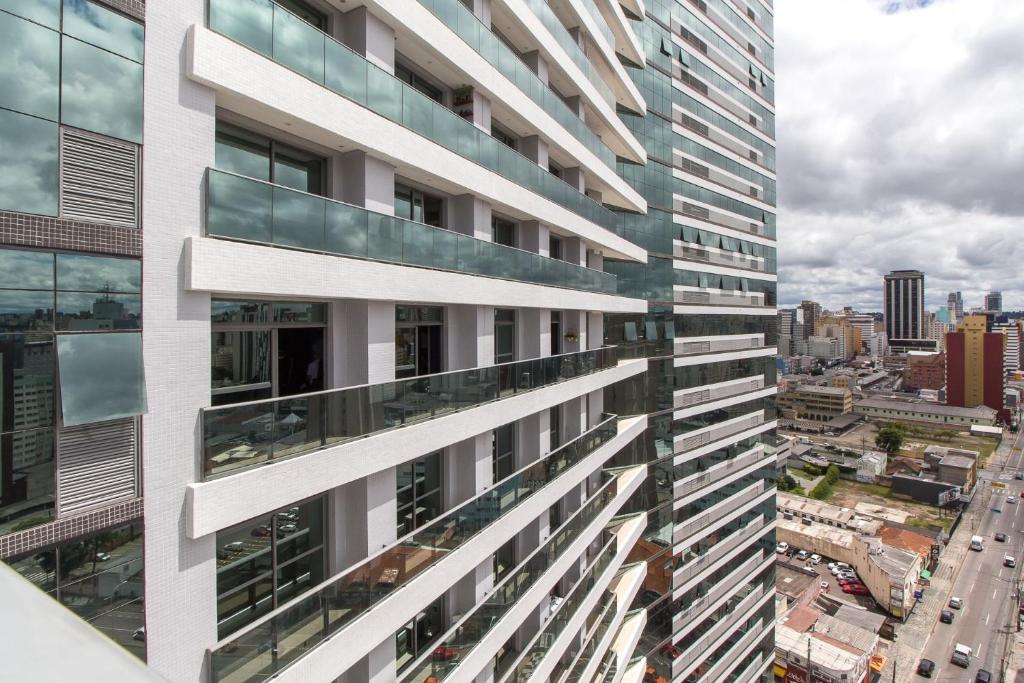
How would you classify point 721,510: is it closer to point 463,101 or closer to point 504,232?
point 504,232

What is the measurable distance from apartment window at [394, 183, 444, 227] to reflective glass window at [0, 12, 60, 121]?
237 inches

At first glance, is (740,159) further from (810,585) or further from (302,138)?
(810,585)

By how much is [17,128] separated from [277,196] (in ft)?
9.06

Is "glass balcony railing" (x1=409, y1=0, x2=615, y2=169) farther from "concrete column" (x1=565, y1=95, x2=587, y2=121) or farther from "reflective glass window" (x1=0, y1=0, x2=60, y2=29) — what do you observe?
"reflective glass window" (x1=0, y1=0, x2=60, y2=29)

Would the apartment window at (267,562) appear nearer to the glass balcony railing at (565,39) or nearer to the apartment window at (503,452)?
the apartment window at (503,452)

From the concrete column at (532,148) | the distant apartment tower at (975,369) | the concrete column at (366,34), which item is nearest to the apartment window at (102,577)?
the concrete column at (366,34)

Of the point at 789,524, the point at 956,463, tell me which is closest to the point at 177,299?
the point at 789,524

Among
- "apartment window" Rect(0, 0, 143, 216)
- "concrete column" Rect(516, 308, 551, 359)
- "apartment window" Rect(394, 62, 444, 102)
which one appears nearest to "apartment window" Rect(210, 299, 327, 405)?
"apartment window" Rect(0, 0, 143, 216)

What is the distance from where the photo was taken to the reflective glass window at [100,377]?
18.7 feet

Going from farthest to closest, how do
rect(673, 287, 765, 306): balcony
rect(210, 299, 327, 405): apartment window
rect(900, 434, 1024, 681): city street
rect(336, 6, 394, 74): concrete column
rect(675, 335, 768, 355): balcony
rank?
1. rect(900, 434, 1024, 681): city street
2. rect(673, 287, 765, 306): balcony
3. rect(675, 335, 768, 355): balcony
4. rect(336, 6, 394, 74): concrete column
5. rect(210, 299, 327, 405): apartment window

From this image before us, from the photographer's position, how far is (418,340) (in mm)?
11602

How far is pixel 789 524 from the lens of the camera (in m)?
76.8

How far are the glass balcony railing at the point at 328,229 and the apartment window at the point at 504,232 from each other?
2236mm

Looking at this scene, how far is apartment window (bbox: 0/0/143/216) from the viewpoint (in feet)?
17.5
